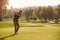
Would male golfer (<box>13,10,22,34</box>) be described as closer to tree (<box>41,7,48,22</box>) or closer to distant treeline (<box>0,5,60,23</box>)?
distant treeline (<box>0,5,60,23</box>)

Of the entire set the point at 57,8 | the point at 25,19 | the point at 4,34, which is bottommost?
the point at 4,34

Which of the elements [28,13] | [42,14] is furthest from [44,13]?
[28,13]

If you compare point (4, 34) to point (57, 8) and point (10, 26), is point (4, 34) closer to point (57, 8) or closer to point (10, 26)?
point (10, 26)

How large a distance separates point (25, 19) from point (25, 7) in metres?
0.15

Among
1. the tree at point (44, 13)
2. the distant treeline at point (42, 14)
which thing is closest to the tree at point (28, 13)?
the distant treeline at point (42, 14)

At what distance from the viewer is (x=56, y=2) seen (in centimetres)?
210

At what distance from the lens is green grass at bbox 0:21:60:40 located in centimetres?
207

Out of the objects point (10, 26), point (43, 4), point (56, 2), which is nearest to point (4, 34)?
point (10, 26)

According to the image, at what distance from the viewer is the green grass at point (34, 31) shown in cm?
207

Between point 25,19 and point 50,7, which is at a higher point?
point 50,7

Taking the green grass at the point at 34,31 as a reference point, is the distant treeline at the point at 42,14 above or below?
above

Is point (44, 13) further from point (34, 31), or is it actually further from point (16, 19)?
point (16, 19)

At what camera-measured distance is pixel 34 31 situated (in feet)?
6.88

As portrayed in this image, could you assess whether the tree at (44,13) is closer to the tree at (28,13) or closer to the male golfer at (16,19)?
the tree at (28,13)
